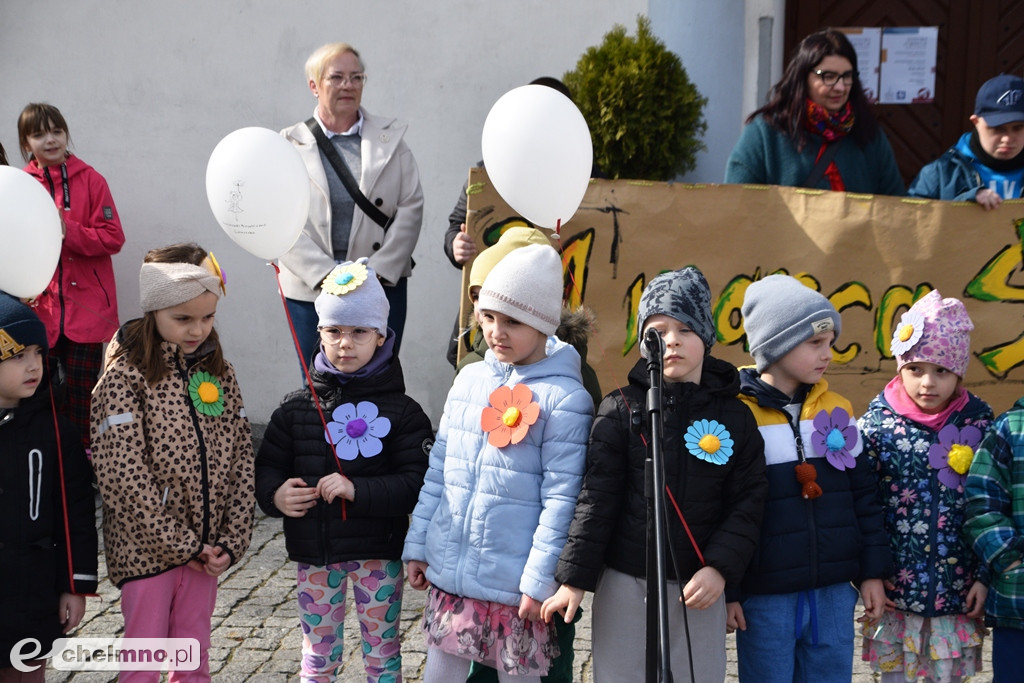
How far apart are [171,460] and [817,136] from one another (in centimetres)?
312

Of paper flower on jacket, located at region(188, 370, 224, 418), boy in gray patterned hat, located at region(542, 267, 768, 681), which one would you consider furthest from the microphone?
paper flower on jacket, located at region(188, 370, 224, 418)

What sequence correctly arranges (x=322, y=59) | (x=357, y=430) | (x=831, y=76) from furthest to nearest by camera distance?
1. (x=322, y=59)
2. (x=831, y=76)
3. (x=357, y=430)

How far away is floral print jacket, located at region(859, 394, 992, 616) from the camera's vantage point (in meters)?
3.59

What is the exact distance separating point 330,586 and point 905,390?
201cm

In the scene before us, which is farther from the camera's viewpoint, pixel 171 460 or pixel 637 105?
pixel 637 105

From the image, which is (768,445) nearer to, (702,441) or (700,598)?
(702,441)

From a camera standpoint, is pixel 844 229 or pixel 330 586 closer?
pixel 330 586

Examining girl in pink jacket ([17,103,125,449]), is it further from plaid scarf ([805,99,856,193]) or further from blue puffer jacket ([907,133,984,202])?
blue puffer jacket ([907,133,984,202])

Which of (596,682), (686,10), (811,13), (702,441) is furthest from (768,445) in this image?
(811,13)

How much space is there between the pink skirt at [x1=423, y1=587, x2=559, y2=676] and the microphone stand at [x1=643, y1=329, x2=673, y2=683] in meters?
0.74

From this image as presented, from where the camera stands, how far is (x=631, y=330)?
16.9 ft

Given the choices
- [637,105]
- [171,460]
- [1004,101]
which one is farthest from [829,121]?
[171,460]

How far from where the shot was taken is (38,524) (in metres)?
3.62

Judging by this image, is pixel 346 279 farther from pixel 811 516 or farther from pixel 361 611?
pixel 811 516
